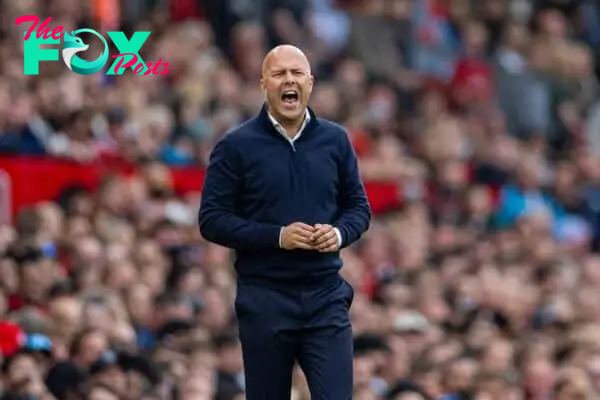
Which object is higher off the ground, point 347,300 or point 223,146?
point 223,146

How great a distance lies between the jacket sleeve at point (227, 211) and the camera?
9828 millimetres

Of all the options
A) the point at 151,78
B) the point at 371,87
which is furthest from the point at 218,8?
the point at 151,78

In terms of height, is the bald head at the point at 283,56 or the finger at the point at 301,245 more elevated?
the bald head at the point at 283,56

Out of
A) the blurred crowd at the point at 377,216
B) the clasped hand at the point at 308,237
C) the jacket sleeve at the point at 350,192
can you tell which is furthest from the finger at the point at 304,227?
the blurred crowd at the point at 377,216

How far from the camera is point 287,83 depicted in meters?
9.88

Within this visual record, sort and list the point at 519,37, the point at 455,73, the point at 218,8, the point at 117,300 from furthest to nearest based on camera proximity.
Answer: the point at 519,37 < the point at 455,73 < the point at 218,8 < the point at 117,300

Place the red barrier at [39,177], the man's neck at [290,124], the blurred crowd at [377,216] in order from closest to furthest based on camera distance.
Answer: the man's neck at [290,124] < the blurred crowd at [377,216] < the red barrier at [39,177]

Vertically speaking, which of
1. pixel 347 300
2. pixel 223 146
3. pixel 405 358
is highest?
pixel 223 146

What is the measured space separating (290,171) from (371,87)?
460 inches

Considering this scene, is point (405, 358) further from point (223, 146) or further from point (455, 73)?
point (455, 73)

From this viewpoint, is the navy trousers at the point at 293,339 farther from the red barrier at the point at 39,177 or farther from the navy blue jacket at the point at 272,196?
the red barrier at the point at 39,177

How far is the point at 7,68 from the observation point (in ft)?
54.4

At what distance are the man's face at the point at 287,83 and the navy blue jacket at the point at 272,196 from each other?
110mm

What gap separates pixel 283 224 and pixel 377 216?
918 cm
